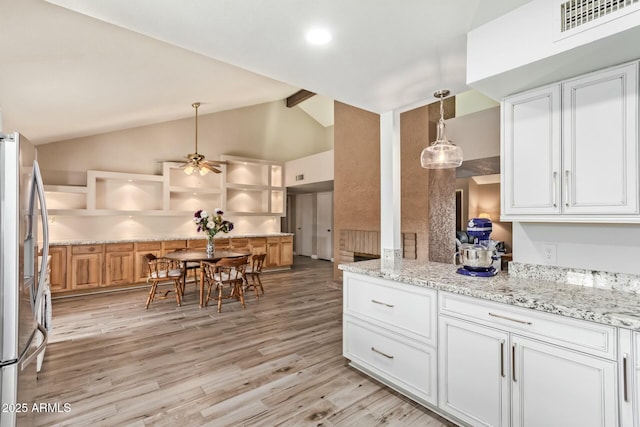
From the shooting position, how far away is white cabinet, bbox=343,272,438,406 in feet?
6.98

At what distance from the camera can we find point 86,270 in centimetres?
531

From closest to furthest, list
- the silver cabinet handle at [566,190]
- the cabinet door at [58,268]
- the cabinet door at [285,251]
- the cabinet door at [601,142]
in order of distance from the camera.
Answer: the cabinet door at [601,142] < the silver cabinet handle at [566,190] < the cabinet door at [58,268] < the cabinet door at [285,251]

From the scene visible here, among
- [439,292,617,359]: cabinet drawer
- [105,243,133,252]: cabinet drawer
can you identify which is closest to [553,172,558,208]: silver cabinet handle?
[439,292,617,359]: cabinet drawer

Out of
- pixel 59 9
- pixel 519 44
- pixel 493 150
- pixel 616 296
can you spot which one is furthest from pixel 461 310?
pixel 493 150

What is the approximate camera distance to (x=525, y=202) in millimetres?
2045

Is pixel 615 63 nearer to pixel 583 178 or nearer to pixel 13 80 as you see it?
pixel 583 178

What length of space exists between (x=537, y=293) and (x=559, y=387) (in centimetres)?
47

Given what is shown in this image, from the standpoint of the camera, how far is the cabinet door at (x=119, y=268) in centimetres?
553

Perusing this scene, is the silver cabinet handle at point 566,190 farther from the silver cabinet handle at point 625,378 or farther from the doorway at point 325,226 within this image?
the doorway at point 325,226

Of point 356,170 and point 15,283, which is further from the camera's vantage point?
point 356,170

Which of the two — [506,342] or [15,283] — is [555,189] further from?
[15,283]

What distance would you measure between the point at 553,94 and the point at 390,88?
3.96 ft

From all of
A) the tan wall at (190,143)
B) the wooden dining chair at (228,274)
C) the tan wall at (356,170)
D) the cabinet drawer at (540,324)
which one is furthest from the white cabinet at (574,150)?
the tan wall at (190,143)

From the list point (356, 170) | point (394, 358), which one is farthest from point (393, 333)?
point (356, 170)
